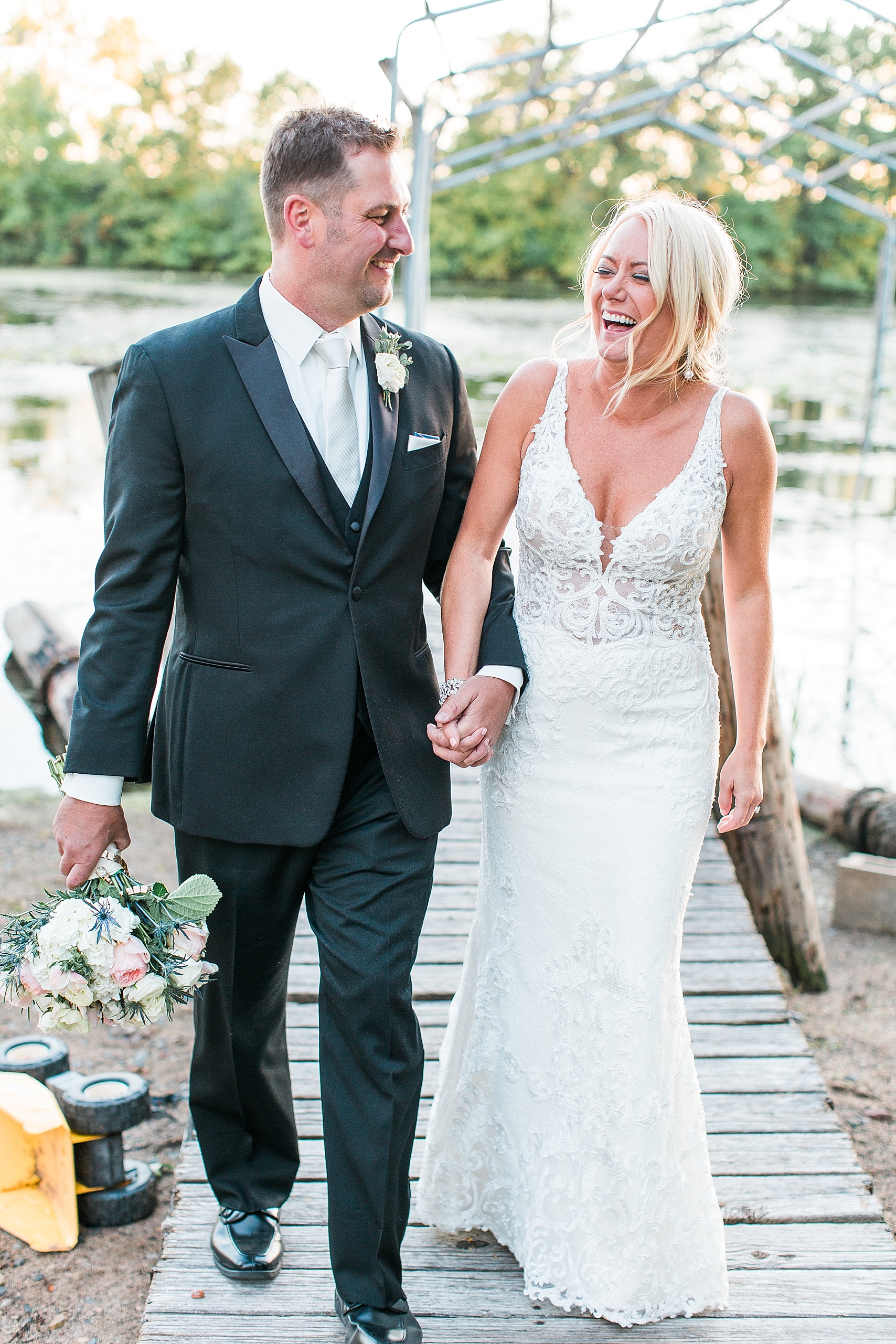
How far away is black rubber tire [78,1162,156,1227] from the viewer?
10.0 ft

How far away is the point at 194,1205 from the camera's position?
267 cm

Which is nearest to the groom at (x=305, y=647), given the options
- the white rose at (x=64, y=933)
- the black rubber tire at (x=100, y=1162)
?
the white rose at (x=64, y=933)

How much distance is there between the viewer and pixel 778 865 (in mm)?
4641

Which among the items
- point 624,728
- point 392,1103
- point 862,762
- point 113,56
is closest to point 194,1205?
point 392,1103

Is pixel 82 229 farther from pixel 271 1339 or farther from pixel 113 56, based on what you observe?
pixel 271 1339

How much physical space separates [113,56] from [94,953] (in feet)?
147

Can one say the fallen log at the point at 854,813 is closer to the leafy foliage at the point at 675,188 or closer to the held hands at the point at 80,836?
the held hands at the point at 80,836

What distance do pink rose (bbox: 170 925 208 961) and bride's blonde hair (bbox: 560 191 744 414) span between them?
1.25 metres

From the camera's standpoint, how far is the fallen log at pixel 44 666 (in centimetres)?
740

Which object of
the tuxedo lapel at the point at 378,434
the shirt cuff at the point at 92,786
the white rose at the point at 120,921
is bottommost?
the white rose at the point at 120,921

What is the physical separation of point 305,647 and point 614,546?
64 cm

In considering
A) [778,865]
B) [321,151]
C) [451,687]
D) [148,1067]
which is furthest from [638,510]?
[148,1067]

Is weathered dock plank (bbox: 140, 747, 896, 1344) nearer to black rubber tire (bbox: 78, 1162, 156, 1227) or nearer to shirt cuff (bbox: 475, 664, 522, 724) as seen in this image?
black rubber tire (bbox: 78, 1162, 156, 1227)

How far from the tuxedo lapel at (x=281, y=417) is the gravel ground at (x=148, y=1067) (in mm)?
1918
